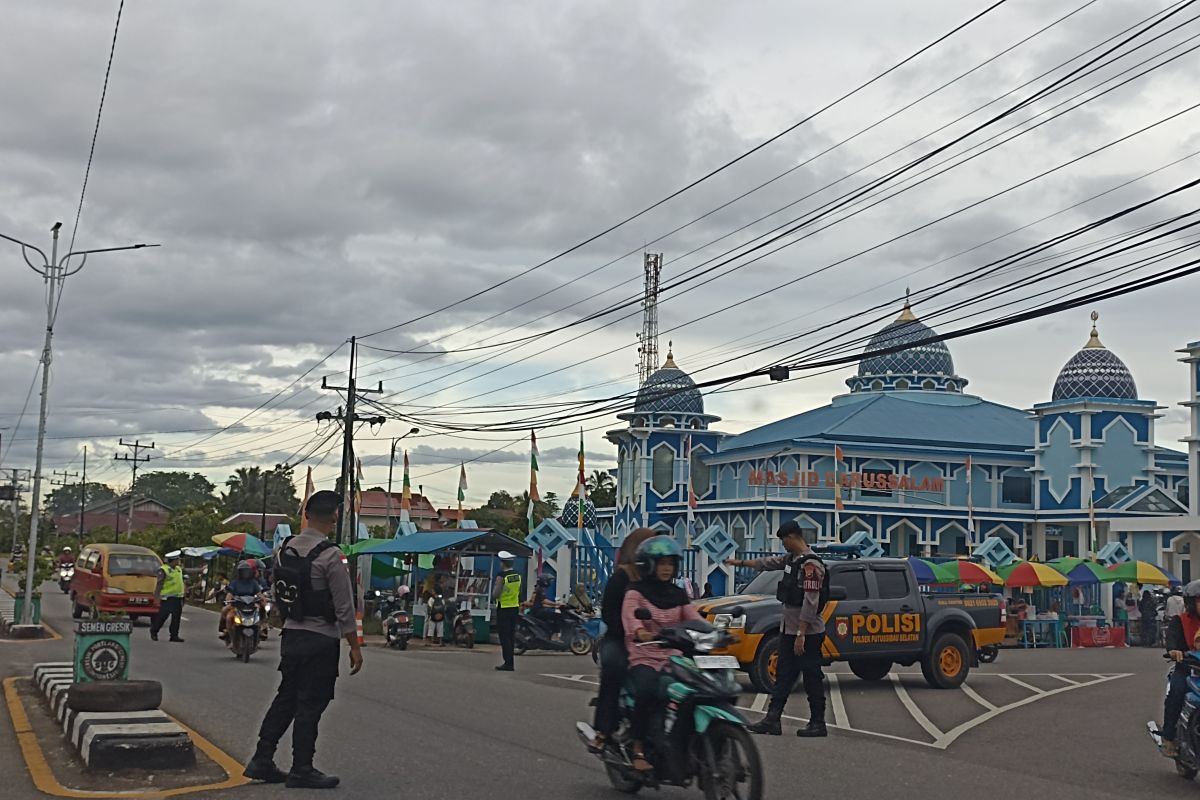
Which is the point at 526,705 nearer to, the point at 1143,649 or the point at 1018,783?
the point at 1018,783

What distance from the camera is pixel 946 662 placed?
58.4ft

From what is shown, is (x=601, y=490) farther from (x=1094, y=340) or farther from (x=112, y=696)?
(x=112, y=696)

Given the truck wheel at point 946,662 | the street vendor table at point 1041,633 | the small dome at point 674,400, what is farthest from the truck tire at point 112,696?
the small dome at point 674,400

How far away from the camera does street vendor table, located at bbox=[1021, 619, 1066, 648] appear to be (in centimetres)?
3412

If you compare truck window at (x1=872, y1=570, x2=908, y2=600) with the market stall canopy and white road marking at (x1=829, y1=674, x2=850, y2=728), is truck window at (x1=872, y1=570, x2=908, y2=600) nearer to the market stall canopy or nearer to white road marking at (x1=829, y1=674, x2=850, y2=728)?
white road marking at (x1=829, y1=674, x2=850, y2=728)

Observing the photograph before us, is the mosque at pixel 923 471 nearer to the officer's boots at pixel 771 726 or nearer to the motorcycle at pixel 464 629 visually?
the motorcycle at pixel 464 629

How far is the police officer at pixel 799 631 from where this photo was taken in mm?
12055

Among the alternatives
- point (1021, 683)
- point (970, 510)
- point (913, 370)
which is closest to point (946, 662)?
point (1021, 683)

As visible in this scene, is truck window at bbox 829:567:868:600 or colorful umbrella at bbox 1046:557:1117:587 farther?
colorful umbrella at bbox 1046:557:1117:587

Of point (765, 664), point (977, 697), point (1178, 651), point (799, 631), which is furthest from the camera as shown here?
point (977, 697)

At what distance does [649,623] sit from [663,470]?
57.0 m

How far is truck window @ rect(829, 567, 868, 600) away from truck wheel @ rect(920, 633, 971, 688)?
49.7 inches

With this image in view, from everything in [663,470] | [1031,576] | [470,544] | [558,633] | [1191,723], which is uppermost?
[663,470]

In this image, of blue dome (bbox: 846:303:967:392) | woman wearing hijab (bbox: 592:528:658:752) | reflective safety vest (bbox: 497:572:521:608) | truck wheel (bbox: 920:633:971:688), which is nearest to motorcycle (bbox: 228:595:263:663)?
reflective safety vest (bbox: 497:572:521:608)
